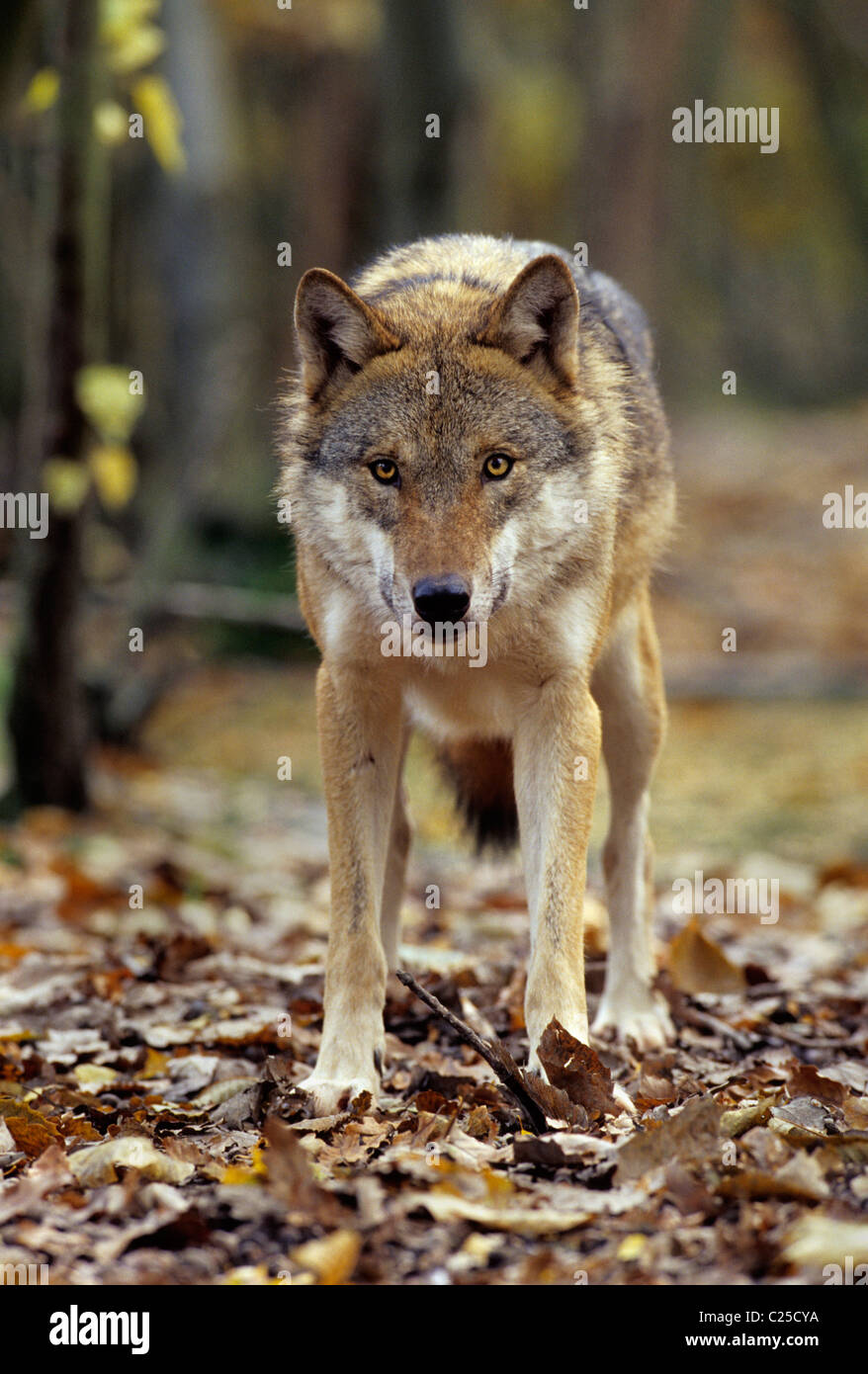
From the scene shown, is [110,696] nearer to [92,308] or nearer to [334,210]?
[92,308]

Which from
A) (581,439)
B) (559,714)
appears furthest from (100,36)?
(559,714)

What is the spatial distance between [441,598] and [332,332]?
1.06 m

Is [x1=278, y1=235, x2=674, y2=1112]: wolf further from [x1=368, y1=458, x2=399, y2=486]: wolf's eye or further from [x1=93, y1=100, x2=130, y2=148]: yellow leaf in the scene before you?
[x1=93, y1=100, x2=130, y2=148]: yellow leaf

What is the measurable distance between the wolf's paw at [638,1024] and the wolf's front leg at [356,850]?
1.06 metres

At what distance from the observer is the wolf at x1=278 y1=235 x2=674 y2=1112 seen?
13.6ft

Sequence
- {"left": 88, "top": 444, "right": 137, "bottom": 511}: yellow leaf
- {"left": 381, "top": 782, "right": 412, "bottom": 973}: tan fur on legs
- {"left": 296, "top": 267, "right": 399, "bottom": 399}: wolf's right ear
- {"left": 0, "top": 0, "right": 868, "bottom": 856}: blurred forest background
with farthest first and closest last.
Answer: {"left": 0, "top": 0, "right": 868, "bottom": 856}: blurred forest background → {"left": 88, "top": 444, "right": 137, "bottom": 511}: yellow leaf → {"left": 381, "top": 782, "right": 412, "bottom": 973}: tan fur on legs → {"left": 296, "top": 267, "right": 399, "bottom": 399}: wolf's right ear

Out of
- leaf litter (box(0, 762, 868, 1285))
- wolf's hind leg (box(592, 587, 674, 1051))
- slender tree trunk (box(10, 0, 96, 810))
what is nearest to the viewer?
leaf litter (box(0, 762, 868, 1285))

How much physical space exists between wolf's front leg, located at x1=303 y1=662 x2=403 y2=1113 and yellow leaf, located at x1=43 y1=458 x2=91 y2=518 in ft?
11.9

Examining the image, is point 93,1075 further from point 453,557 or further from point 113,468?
point 113,468

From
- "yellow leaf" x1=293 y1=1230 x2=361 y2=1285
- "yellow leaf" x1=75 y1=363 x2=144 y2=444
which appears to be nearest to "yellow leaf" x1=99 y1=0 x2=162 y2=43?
"yellow leaf" x1=75 y1=363 x2=144 y2=444

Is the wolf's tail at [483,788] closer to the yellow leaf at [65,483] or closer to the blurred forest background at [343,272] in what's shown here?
the blurred forest background at [343,272]

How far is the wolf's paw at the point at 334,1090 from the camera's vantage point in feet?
13.1
